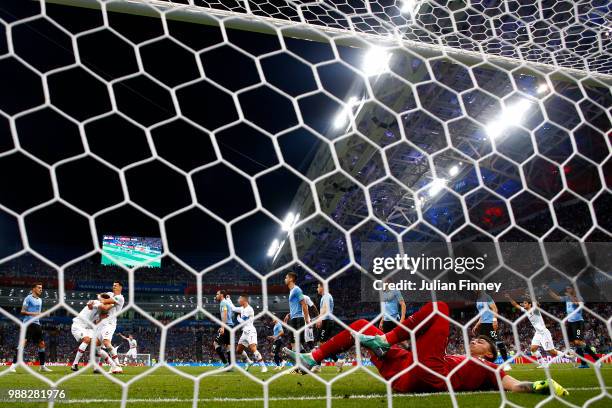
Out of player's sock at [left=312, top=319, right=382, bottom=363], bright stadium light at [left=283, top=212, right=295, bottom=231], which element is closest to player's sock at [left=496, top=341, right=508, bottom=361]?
bright stadium light at [left=283, top=212, right=295, bottom=231]

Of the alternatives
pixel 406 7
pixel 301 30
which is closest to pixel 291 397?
pixel 301 30

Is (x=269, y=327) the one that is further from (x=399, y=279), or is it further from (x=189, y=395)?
(x=189, y=395)

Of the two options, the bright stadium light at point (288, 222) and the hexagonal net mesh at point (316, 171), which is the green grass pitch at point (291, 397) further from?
the bright stadium light at point (288, 222)

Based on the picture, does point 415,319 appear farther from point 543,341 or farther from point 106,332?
point 543,341

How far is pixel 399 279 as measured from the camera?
57.9 ft

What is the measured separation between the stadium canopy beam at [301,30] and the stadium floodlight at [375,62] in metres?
0.07

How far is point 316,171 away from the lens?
1335 centimetres

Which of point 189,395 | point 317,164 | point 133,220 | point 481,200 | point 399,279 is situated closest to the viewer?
point 189,395

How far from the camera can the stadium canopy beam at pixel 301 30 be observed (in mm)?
2111

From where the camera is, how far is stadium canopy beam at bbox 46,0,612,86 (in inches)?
83.1

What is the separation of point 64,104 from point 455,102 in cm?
960

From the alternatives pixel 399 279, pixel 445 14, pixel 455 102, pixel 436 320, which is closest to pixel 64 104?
pixel 455 102

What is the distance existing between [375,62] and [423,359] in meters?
1.99

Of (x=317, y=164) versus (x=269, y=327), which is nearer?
(x=317, y=164)
